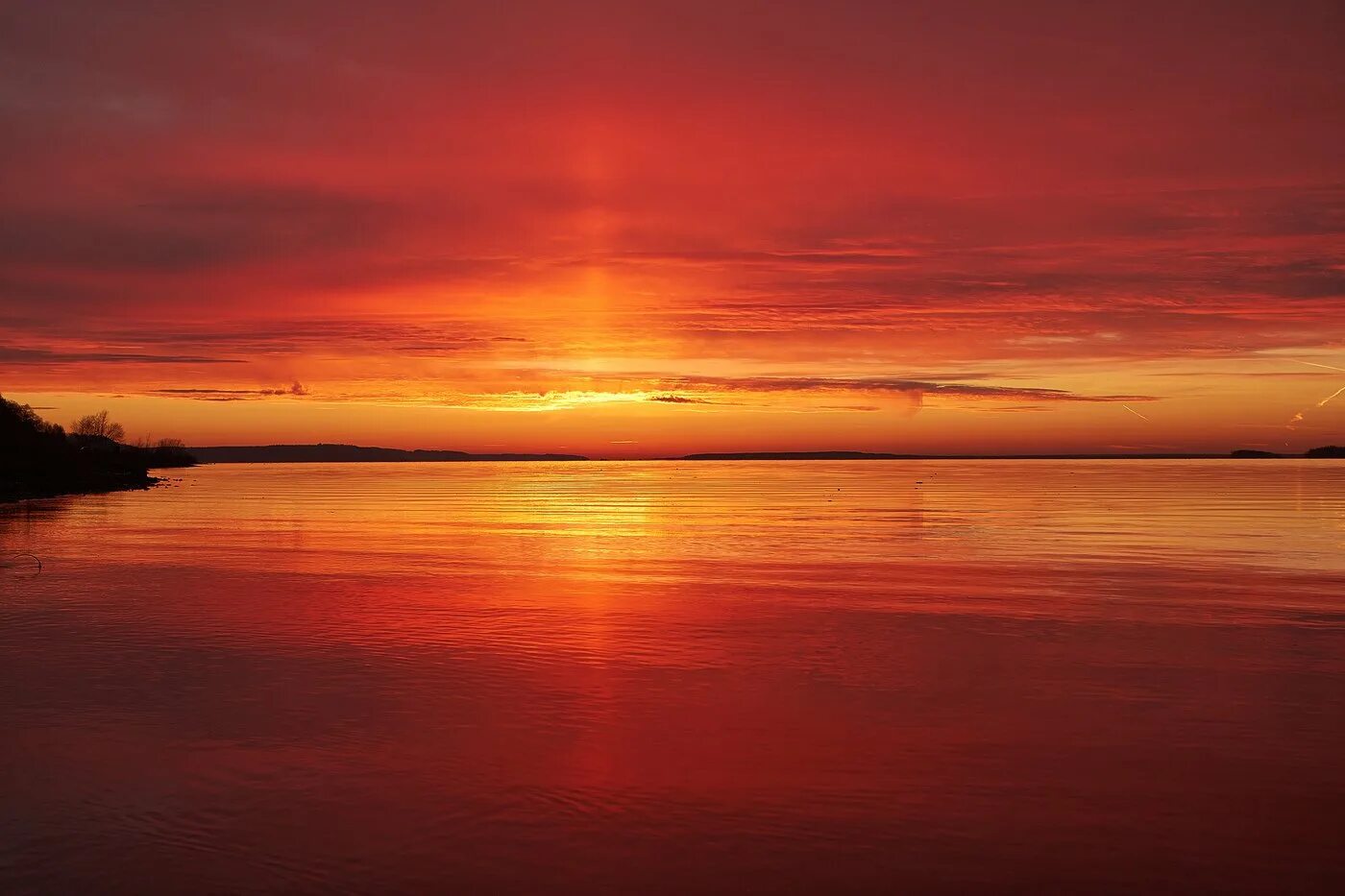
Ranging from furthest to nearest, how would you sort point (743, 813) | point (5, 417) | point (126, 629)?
point (5, 417) → point (126, 629) → point (743, 813)

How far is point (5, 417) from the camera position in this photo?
12456 centimetres

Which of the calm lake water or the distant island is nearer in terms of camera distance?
the calm lake water

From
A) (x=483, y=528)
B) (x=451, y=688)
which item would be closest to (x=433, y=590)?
(x=451, y=688)

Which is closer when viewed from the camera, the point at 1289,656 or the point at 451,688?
the point at 451,688

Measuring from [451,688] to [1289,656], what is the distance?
15.5 meters

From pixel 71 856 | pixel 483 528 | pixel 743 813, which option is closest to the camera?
pixel 71 856

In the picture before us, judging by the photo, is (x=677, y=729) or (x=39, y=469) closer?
(x=677, y=729)

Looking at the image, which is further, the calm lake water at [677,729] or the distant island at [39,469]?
the distant island at [39,469]

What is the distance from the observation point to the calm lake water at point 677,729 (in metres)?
11.1

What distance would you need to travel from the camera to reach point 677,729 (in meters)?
16.0

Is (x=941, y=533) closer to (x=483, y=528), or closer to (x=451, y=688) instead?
(x=483, y=528)

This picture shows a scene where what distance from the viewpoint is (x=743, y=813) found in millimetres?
12367

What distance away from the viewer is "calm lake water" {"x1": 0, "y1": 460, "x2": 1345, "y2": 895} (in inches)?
437

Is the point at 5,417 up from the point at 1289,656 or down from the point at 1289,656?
up
